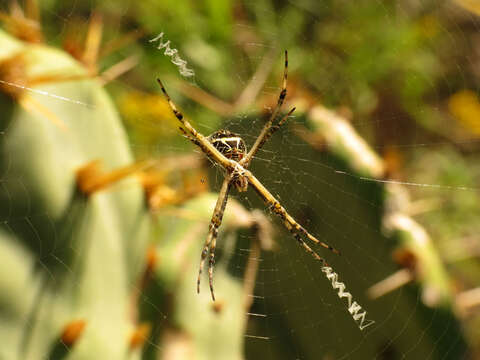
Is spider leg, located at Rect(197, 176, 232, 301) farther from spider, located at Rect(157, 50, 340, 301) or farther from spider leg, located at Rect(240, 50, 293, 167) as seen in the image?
spider leg, located at Rect(240, 50, 293, 167)

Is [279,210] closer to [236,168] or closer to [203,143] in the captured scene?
[236,168]

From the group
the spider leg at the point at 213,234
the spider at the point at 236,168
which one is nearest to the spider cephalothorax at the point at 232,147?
the spider at the point at 236,168

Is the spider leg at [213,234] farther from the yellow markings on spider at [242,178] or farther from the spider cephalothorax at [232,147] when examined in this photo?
the spider cephalothorax at [232,147]

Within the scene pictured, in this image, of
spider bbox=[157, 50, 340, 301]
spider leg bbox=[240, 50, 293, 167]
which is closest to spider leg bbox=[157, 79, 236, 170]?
spider bbox=[157, 50, 340, 301]

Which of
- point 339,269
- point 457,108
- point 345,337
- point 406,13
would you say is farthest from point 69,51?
point 457,108

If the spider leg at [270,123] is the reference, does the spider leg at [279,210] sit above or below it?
below

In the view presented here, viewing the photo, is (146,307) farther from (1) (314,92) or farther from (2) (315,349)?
(1) (314,92)
